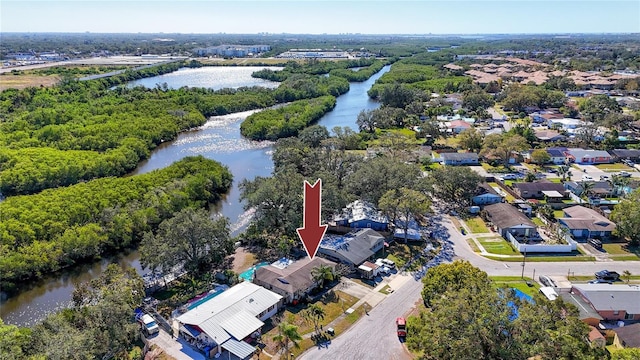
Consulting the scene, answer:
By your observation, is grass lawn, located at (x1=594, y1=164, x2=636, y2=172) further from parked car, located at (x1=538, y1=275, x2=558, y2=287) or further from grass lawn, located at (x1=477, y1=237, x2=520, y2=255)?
parked car, located at (x1=538, y1=275, x2=558, y2=287)

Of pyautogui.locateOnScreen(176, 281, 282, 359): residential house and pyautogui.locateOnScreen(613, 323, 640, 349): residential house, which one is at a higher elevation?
pyautogui.locateOnScreen(176, 281, 282, 359): residential house

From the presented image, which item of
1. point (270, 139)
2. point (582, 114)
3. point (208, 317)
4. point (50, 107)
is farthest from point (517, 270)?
point (50, 107)

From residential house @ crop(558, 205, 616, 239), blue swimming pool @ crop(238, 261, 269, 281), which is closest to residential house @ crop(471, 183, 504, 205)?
residential house @ crop(558, 205, 616, 239)

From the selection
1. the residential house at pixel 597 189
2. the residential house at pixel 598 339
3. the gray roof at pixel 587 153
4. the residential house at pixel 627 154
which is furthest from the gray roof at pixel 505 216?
the residential house at pixel 627 154

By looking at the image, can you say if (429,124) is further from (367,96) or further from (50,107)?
(50,107)

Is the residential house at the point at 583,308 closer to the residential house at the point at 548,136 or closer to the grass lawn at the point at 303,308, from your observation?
the grass lawn at the point at 303,308

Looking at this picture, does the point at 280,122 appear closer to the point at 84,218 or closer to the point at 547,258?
the point at 84,218
